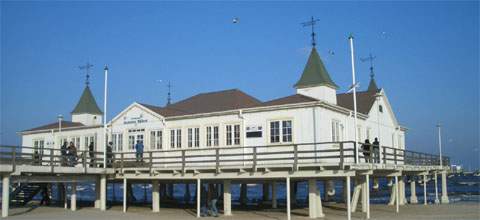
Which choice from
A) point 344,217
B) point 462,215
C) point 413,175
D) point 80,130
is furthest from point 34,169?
point 413,175

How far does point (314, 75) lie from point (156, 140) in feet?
32.4

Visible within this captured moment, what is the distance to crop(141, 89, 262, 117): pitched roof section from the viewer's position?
108 ft

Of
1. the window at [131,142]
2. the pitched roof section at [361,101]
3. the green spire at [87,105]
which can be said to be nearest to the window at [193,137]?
the window at [131,142]

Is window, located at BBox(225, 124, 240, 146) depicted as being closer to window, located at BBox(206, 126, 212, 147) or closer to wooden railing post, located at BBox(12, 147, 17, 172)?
window, located at BBox(206, 126, 212, 147)

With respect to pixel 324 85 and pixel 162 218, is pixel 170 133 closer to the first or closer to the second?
pixel 162 218

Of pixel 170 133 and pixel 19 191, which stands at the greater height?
pixel 170 133

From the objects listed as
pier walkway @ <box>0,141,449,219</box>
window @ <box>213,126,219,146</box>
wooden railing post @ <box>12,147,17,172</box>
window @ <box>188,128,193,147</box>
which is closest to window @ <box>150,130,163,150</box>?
pier walkway @ <box>0,141,449,219</box>

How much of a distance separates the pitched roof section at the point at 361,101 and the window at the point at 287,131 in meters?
7.81

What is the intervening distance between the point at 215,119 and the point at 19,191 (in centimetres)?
1227

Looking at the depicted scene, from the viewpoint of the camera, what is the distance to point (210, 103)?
35.9 m

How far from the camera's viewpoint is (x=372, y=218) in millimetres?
26312

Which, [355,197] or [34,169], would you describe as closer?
[34,169]

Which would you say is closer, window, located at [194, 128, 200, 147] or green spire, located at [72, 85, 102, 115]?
window, located at [194, 128, 200, 147]

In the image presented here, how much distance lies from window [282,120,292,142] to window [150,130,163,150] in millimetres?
8017
